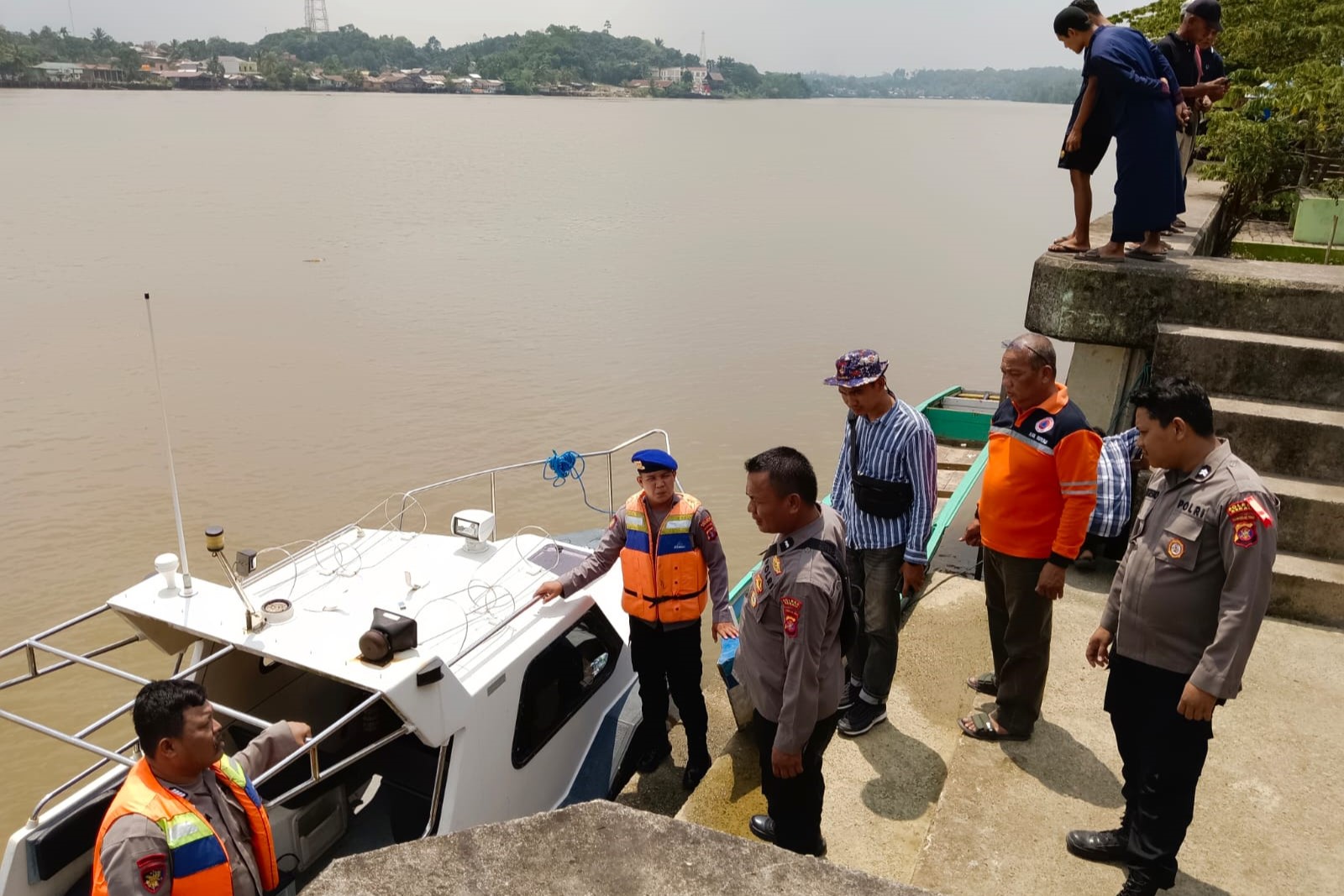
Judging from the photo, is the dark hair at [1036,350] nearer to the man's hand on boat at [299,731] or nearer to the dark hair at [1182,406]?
the dark hair at [1182,406]

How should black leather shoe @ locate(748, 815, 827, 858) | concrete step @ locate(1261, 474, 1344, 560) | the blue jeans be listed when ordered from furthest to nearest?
concrete step @ locate(1261, 474, 1344, 560), the blue jeans, black leather shoe @ locate(748, 815, 827, 858)

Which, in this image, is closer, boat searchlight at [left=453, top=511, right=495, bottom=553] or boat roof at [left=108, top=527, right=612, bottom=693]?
boat roof at [left=108, top=527, right=612, bottom=693]

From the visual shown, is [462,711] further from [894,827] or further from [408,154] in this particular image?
[408,154]

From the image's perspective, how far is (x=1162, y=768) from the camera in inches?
126

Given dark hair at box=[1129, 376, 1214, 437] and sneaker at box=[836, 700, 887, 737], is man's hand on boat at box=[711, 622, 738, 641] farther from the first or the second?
dark hair at box=[1129, 376, 1214, 437]

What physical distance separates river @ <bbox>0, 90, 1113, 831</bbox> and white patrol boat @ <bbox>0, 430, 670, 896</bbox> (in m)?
2.88

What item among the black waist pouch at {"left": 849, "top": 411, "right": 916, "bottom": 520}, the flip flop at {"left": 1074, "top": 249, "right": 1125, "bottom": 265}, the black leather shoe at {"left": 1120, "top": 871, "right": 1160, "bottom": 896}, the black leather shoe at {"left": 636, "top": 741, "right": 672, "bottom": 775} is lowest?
the black leather shoe at {"left": 636, "top": 741, "right": 672, "bottom": 775}

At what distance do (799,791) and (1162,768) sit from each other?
3.98 feet

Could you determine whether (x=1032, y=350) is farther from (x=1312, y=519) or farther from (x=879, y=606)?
(x=1312, y=519)

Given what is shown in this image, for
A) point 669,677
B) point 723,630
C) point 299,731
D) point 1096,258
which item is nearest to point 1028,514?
point 723,630

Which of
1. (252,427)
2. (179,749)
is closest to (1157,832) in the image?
(179,749)

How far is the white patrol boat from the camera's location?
13.4ft

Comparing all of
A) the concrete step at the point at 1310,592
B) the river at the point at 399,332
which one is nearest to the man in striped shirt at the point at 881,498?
the concrete step at the point at 1310,592

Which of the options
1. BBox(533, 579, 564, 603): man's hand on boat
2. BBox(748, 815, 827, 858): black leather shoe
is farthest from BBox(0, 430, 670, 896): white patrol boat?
BBox(748, 815, 827, 858): black leather shoe
